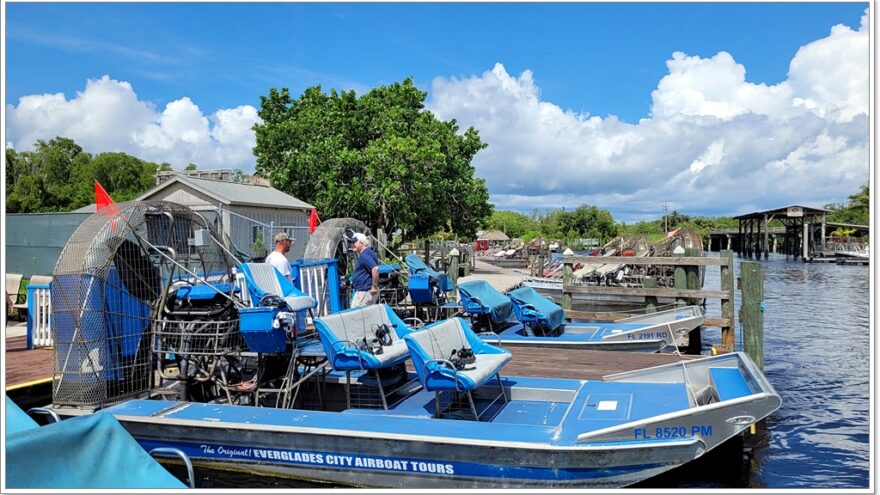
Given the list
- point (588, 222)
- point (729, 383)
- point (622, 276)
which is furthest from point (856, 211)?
point (729, 383)

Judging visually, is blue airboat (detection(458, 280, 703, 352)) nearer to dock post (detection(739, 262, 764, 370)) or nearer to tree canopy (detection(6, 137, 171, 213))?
dock post (detection(739, 262, 764, 370))

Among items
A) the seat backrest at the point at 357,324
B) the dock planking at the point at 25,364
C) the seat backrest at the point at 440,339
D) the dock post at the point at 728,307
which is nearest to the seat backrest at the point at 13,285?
the dock planking at the point at 25,364

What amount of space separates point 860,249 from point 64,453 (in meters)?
71.7

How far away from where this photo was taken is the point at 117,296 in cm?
838

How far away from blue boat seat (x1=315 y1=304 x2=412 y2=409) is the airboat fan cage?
4.24 ft

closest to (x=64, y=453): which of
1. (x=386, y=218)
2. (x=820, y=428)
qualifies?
(x=820, y=428)

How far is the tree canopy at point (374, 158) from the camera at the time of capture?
102ft

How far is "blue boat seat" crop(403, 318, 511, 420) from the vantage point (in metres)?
7.43

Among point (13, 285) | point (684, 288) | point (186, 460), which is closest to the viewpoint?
point (186, 460)

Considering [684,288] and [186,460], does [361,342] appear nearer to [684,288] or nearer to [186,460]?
[186,460]

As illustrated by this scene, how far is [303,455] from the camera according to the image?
7.27m

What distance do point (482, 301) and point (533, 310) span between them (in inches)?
38.8

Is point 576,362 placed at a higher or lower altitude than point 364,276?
lower

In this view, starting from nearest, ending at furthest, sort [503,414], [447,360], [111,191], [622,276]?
[447,360], [503,414], [622,276], [111,191]
